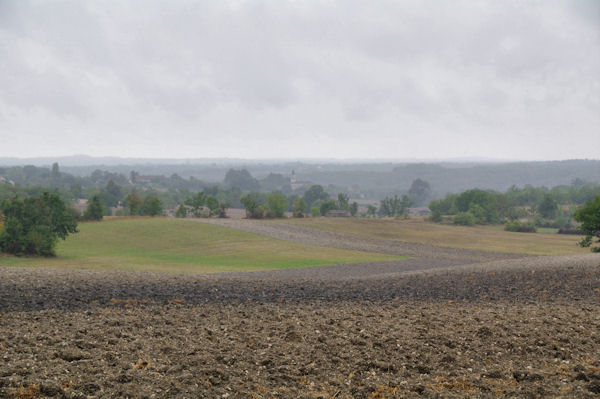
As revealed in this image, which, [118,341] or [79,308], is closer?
[118,341]

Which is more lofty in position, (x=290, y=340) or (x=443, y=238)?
(x=290, y=340)

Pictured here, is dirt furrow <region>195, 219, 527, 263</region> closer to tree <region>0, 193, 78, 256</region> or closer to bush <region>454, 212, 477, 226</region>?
tree <region>0, 193, 78, 256</region>

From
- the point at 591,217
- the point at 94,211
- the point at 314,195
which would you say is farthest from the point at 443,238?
the point at 314,195

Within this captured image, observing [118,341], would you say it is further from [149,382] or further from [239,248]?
[239,248]

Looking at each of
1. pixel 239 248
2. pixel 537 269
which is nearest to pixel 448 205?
pixel 239 248

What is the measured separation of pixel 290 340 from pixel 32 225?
25.8 m

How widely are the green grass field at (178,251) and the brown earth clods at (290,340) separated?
446 inches

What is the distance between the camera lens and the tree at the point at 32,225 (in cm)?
2797

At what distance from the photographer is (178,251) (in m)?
37.0

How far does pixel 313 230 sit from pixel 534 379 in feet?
151

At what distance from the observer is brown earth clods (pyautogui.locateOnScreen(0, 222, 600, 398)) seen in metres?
6.50

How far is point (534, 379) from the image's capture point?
6789 millimetres

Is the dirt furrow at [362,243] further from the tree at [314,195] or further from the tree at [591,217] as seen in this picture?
the tree at [314,195]

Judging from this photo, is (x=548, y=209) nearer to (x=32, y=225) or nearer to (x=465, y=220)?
(x=465, y=220)
